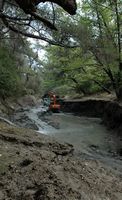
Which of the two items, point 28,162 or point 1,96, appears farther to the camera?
point 1,96

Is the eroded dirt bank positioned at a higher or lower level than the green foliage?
lower

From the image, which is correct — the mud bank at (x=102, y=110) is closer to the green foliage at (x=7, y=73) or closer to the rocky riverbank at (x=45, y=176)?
the green foliage at (x=7, y=73)

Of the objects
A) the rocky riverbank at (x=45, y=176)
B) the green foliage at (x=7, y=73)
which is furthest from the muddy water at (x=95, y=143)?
the green foliage at (x=7, y=73)

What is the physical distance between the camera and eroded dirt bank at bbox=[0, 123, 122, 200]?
506 cm

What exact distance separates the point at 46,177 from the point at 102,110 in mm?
19997

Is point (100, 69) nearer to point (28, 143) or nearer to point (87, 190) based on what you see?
point (28, 143)

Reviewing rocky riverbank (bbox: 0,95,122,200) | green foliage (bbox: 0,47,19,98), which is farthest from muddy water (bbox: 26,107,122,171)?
green foliage (bbox: 0,47,19,98)

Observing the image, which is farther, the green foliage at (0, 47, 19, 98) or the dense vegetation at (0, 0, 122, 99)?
the green foliage at (0, 47, 19, 98)

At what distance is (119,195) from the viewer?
5875 mm

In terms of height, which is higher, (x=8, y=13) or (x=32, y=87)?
(x=8, y=13)

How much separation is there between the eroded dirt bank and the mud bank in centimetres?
1037

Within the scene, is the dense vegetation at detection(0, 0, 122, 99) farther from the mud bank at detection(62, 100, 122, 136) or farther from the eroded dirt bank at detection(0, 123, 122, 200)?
the eroded dirt bank at detection(0, 123, 122, 200)

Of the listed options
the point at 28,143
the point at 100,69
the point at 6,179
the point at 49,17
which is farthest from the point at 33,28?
the point at 100,69

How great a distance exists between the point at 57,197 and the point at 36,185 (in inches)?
18.9
